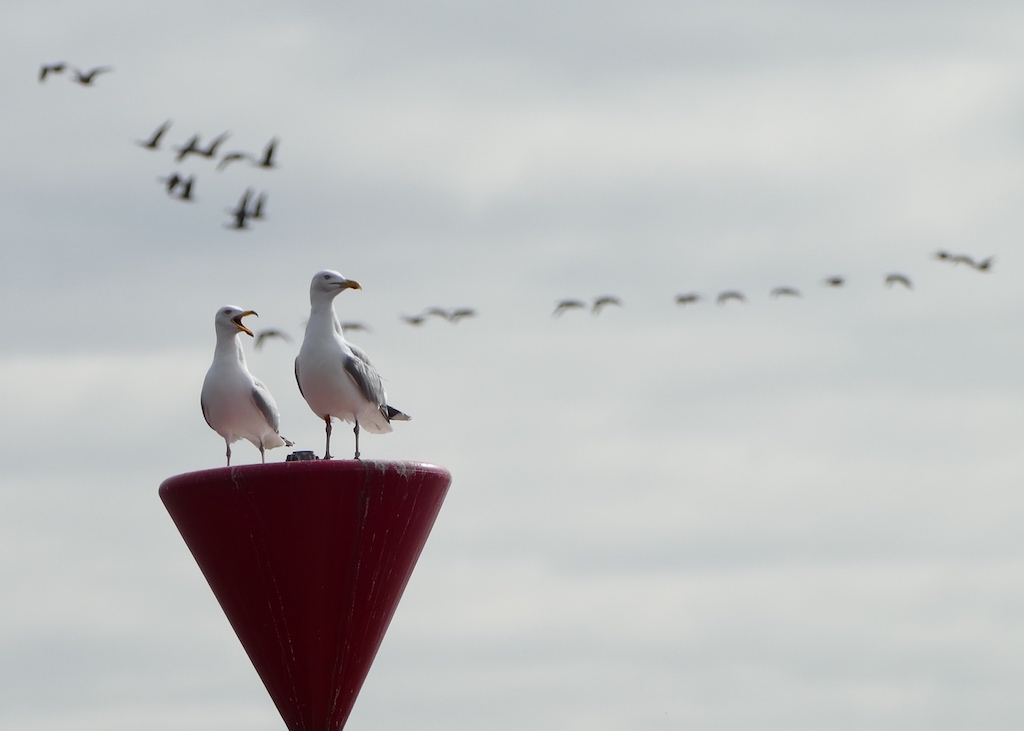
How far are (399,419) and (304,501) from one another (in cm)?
332

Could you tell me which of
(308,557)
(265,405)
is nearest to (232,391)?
(265,405)

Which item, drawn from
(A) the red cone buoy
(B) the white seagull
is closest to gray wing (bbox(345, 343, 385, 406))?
(B) the white seagull

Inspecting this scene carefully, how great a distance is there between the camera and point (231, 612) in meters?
29.9

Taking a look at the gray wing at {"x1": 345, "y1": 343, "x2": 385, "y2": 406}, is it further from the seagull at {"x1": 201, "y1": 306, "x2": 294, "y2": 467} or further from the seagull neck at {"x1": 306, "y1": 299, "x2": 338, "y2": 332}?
the seagull at {"x1": 201, "y1": 306, "x2": 294, "y2": 467}

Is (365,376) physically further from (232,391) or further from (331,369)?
(232,391)

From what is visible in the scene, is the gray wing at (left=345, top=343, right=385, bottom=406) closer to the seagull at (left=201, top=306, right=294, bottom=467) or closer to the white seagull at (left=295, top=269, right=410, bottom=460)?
the white seagull at (left=295, top=269, right=410, bottom=460)

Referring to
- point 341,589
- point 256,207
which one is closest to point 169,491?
point 341,589

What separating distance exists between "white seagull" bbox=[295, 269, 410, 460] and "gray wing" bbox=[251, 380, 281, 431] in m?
1.16

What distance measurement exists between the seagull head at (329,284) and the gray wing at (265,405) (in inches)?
78.3

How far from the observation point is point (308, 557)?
28.8 meters

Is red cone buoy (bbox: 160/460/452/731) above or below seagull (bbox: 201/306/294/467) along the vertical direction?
below

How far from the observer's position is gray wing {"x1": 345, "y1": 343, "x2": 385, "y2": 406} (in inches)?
1174

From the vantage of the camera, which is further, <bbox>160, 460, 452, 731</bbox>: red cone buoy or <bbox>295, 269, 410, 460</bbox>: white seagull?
<bbox>295, 269, 410, 460</bbox>: white seagull

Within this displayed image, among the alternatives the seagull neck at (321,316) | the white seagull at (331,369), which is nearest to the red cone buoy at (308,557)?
the white seagull at (331,369)
